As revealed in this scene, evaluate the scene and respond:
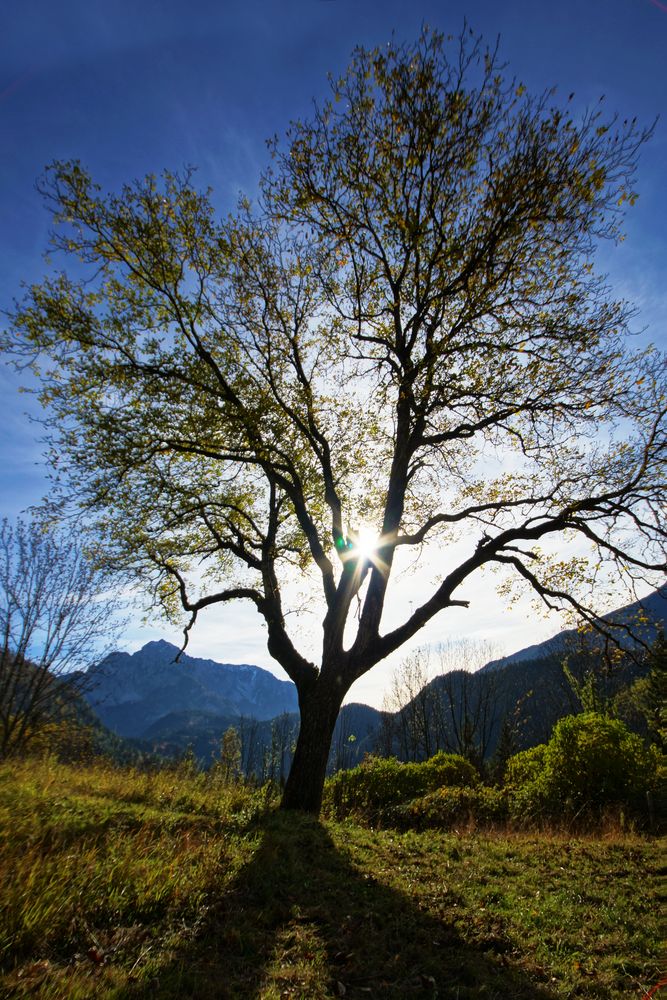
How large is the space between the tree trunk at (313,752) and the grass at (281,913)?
1279 millimetres

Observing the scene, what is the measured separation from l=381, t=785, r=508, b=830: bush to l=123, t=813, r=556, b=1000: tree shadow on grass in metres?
5.99

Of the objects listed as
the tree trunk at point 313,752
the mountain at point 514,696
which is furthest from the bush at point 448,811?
the mountain at point 514,696

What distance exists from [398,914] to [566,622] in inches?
263

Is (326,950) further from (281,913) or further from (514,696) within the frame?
(514,696)

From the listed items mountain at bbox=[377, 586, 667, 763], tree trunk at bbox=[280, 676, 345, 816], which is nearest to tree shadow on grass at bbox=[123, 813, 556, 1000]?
tree trunk at bbox=[280, 676, 345, 816]

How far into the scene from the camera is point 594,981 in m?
3.49

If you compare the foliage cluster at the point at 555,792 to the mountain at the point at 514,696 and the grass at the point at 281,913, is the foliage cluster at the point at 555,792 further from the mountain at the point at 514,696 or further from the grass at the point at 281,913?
the grass at the point at 281,913

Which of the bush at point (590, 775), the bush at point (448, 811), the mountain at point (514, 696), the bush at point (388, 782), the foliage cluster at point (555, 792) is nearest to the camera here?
the mountain at point (514, 696)

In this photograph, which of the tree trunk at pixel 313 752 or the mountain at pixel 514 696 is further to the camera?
the mountain at pixel 514 696

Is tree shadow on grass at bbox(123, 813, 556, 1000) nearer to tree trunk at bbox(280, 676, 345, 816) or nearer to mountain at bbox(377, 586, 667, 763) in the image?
tree trunk at bbox(280, 676, 345, 816)

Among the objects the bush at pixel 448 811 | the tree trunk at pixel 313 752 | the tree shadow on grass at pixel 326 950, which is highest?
the tree trunk at pixel 313 752

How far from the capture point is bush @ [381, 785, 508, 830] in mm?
10242

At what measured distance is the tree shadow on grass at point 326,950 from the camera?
10.3ft

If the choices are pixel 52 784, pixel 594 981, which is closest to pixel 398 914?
pixel 594 981
